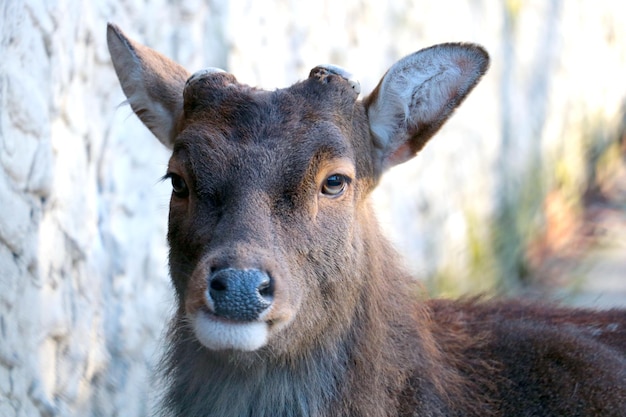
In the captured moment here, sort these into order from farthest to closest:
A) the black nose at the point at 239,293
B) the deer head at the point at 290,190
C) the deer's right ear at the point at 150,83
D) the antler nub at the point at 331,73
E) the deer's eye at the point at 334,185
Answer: the deer's right ear at the point at 150,83 < the antler nub at the point at 331,73 < the deer's eye at the point at 334,185 < the deer head at the point at 290,190 < the black nose at the point at 239,293

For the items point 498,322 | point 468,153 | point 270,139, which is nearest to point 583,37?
point 468,153

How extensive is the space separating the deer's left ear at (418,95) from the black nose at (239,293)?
134cm

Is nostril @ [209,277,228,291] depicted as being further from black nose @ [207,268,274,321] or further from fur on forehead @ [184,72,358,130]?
fur on forehead @ [184,72,358,130]

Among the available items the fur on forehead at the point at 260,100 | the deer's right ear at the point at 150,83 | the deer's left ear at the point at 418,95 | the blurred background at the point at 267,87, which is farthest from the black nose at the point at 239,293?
the blurred background at the point at 267,87

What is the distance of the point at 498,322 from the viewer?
17.1ft

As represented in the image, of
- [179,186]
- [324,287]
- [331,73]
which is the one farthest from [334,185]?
[179,186]

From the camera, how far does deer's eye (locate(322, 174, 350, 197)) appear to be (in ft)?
14.9

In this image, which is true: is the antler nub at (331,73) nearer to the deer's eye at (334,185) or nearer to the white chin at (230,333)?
the deer's eye at (334,185)

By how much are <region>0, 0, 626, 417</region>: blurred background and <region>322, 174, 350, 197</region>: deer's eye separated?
1.54 meters

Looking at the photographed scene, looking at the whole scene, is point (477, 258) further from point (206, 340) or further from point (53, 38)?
point (206, 340)

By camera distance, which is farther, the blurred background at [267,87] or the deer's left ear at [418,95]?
the blurred background at [267,87]

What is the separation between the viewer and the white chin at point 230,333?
4.03 meters

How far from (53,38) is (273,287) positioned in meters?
2.51

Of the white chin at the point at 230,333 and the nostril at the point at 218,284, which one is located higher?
the nostril at the point at 218,284
